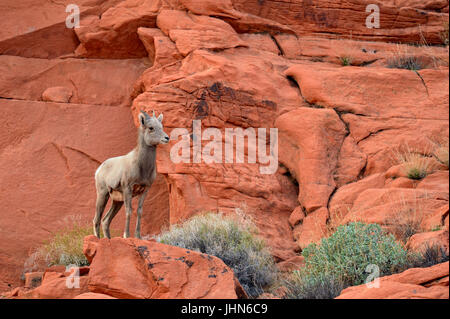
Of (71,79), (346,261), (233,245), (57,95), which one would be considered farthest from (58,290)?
(71,79)

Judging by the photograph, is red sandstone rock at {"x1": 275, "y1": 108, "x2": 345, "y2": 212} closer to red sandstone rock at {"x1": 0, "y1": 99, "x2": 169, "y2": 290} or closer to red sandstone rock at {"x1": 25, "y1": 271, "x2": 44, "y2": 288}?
red sandstone rock at {"x1": 0, "y1": 99, "x2": 169, "y2": 290}

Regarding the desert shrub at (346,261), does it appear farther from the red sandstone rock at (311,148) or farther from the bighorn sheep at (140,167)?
the bighorn sheep at (140,167)

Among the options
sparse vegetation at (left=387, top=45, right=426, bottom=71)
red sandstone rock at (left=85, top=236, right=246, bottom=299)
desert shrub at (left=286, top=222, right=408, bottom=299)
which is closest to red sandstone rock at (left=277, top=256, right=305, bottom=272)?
desert shrub at (left=286, top=222, right=408, bottom=299)

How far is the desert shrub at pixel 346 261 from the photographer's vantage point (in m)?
7.16

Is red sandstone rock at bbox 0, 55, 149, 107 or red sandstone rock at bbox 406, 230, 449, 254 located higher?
red sandstone rock at bbox 0, 55, 149, 107

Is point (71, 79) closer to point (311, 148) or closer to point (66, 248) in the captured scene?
point (66, 248)

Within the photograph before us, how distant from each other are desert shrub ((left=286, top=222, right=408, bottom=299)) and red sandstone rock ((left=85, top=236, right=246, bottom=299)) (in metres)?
1.13

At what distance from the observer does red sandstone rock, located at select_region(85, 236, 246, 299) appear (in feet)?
21.2

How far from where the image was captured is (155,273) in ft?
21.4

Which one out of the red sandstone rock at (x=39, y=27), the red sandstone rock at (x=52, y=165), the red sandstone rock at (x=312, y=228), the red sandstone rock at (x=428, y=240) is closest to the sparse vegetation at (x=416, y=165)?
the red sandstone rock at (x=312, y=228)

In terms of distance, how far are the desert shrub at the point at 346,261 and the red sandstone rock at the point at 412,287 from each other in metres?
0.84

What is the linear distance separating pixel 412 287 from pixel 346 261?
168cm

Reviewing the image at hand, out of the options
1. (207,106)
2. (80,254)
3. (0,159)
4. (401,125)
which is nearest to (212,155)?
(207,106)
